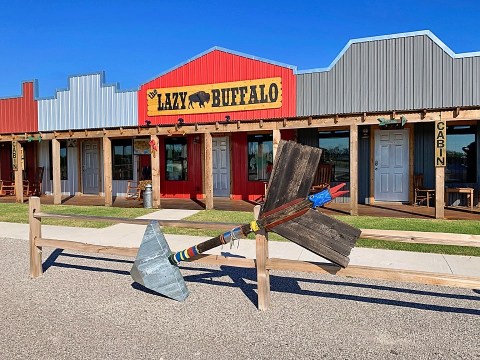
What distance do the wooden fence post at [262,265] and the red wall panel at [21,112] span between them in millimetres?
16551

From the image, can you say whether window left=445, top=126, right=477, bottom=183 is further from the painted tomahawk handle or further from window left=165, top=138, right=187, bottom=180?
the painted tomahawk handle

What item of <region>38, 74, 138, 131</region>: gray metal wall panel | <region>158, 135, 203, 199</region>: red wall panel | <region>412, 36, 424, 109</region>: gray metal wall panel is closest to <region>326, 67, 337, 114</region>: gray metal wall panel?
<region>412, 36, 424, 109</region>: gray metal wall panel

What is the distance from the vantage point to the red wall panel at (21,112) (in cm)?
1748

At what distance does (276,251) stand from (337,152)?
7332mm

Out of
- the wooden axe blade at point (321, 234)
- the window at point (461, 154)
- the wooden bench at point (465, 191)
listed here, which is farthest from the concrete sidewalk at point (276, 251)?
the window at point (461, 154)

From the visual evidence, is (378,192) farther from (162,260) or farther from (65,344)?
(65,344)

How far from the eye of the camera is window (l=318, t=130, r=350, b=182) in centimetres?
1314

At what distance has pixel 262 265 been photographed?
4.19 meters

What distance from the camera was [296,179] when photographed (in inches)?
146

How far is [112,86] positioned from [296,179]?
14.0m

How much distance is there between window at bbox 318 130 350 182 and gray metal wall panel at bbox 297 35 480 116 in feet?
3.30

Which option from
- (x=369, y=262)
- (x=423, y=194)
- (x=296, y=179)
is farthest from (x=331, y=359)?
(x=423, y=194)

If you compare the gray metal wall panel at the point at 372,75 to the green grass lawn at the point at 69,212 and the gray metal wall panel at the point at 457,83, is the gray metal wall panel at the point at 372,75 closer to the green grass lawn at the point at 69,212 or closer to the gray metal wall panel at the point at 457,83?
the gray metal wall panel at the point at 457,83

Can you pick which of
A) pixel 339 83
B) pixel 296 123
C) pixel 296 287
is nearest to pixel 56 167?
pixel 296 123
